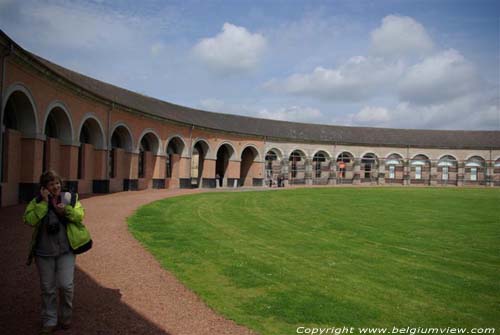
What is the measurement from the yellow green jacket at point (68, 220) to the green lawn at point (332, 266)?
199cm

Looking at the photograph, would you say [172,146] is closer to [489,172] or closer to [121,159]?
[121,159]

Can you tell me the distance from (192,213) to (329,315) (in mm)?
9798

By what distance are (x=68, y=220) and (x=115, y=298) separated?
5.66 ft

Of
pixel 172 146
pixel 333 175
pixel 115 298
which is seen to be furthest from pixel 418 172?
pixel 115 298

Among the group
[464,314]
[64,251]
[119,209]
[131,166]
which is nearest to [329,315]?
[464,314]

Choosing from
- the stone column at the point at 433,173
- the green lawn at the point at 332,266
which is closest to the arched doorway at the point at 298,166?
the stone column at the point at 433,173

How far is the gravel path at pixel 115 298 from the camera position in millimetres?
4523

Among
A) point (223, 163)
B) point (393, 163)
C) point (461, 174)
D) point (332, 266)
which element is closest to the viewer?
point (332, 266)

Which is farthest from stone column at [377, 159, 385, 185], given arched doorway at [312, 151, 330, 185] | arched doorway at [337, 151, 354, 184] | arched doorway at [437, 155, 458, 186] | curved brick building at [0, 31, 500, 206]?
arched doorway at [437, 155, 458, 186]

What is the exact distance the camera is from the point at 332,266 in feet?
24.2

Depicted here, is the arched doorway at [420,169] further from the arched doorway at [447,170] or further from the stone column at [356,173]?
the stone column at [356,173]

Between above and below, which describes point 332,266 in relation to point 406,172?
below

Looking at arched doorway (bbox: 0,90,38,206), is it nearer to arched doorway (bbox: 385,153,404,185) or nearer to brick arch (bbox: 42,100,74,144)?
brick arch (bbox: 42,100,74,144)

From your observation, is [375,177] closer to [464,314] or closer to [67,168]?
[67,168]
